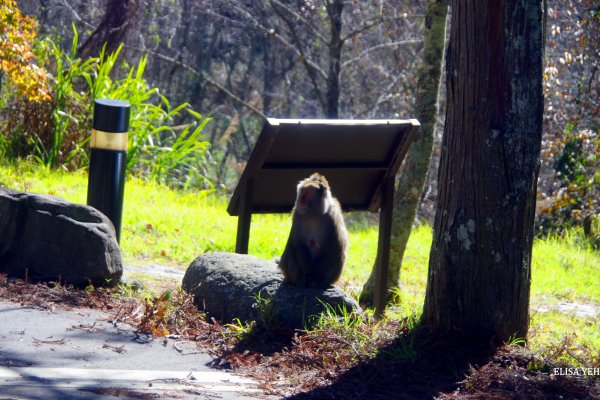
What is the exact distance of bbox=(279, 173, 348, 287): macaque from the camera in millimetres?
6270

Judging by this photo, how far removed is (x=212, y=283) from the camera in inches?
251

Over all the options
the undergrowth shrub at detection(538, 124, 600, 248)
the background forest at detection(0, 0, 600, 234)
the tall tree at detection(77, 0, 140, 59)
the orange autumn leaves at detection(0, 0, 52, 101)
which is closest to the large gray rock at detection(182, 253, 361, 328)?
the orange autumn leaves at detection(0, 0, 52, 101)

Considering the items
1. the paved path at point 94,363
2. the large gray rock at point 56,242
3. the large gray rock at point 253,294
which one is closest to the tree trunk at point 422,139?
the large gray rock at point 253,294

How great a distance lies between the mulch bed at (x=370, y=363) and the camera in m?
4.93

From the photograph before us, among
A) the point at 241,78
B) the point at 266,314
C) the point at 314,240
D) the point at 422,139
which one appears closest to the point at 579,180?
the point at 422,139

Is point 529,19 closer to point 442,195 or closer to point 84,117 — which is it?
point 442,195

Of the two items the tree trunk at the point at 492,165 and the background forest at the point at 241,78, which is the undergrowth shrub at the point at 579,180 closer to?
the background forest at the point at 241,78

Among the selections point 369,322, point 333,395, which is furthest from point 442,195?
point 333,395

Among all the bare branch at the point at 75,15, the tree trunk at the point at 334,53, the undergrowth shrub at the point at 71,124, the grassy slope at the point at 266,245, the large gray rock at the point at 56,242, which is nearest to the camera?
the large gray rock at the point at 56,242

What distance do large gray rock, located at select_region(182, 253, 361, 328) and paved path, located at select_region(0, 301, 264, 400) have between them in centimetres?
49

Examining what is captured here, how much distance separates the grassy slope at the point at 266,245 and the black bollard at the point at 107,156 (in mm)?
956

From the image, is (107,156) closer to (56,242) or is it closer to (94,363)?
(56,242)

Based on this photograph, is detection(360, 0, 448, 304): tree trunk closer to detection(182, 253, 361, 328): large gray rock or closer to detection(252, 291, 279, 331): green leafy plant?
detection(182, 253, 361, 328): large gray rock

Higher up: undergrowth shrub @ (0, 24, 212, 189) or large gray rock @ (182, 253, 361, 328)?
undergrowth shrub @ (0, 24, 212, 189)
